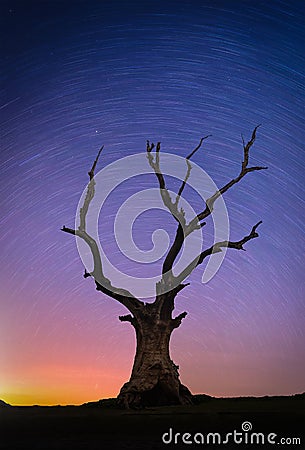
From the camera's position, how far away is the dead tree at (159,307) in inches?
452

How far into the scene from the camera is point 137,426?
858cm

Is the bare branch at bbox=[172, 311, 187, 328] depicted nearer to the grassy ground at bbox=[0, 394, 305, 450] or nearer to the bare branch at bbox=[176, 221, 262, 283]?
the bare branch at bbox=[176, 221, 262, 283]

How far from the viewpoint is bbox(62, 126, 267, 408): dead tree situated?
1148cm

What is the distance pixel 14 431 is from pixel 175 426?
7.33ft

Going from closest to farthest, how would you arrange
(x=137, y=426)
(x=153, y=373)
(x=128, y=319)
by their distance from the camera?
(x=137, y=426) < (x=153, y=373) < (x=128, y=319)

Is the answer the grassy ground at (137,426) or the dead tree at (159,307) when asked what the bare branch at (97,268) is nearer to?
the dead tree at (159,307)

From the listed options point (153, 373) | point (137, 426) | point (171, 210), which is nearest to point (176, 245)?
point (171, 210)

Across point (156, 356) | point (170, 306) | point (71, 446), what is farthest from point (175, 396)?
point (71, 446)

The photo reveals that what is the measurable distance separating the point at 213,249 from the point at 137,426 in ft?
15.6

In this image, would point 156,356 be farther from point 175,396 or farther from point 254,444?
point 254,444

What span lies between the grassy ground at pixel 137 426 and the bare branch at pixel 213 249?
8.63 ft

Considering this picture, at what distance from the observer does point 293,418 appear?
894 cm

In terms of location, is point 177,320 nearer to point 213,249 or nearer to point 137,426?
point 213,249

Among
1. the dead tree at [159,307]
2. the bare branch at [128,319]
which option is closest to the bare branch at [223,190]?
the dead tree at [159,307]
